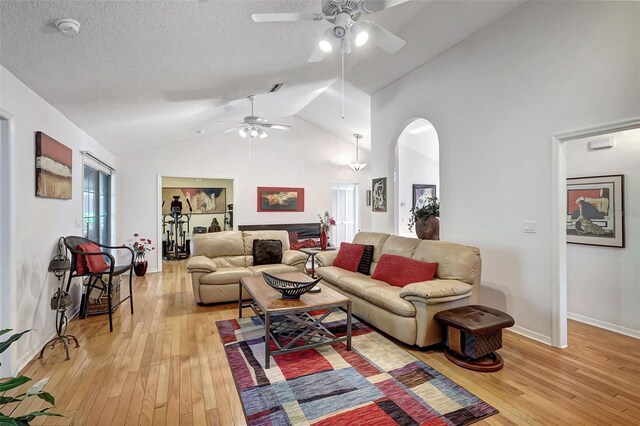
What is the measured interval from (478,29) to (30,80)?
446 centimetres

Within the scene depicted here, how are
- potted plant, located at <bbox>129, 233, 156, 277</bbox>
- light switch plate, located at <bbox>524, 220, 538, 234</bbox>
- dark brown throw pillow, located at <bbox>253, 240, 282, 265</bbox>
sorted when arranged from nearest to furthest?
light switch plate, located at <bbox>524, 220, 538, 234</bbox> → dark brown throw pillow, located at <bbox>253, 240, 282, 265</bbox> → potted plant, located at <bbox>129, 233, 156, 277</bbox>

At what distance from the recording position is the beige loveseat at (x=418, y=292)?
2.81 meters

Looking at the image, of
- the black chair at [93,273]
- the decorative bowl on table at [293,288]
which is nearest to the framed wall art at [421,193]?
the decorative bowl on table at [293,288]

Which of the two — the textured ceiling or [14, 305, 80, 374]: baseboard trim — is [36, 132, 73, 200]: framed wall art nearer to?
the textured ceiling

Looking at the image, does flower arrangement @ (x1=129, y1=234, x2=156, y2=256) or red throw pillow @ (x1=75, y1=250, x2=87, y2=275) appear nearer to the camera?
red throw pillow @ (x1=75, y1=250, x2=87, y2=275)

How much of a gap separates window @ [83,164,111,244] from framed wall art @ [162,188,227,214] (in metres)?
3.20

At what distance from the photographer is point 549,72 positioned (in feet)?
10.0

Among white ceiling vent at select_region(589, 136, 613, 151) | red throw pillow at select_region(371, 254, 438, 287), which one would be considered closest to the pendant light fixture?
red throw pillow at select_region(371, 254, 438, 287)

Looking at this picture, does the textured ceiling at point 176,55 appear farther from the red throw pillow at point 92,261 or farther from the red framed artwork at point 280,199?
the red framed artwork at point 280,199

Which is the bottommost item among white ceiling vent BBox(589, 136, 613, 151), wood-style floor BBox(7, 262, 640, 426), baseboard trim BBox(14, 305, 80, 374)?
wood-style floor BBox(7, 262, 640, 426)

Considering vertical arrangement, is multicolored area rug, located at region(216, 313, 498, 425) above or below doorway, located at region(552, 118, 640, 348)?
below

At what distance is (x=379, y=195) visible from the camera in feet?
18.0

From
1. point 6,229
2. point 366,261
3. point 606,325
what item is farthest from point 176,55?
point 606,325

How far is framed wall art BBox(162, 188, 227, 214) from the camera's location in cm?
930
